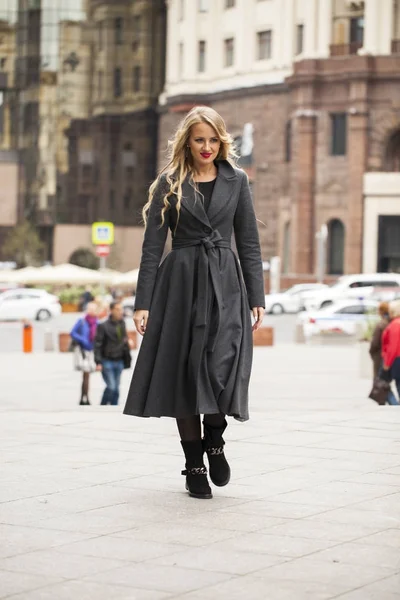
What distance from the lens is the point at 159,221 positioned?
7863mm

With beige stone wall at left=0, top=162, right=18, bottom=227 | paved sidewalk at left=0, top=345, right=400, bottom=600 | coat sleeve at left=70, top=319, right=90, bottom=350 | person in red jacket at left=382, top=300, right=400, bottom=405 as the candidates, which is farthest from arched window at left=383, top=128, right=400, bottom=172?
paved sidewalk at left=0, top=345, right=400, bottom=600

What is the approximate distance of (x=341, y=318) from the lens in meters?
43.0

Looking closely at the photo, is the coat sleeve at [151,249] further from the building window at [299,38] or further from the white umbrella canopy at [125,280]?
the building window at [299,38]

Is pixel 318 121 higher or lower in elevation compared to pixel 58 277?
higher

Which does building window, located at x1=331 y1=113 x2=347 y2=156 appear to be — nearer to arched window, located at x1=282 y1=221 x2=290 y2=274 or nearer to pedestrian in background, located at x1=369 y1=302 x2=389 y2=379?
arched window, located at x1=282 y1=221 x2=290 y2=274

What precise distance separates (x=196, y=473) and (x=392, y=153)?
224ft

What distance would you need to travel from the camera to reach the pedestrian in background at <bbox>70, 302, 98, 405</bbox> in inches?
842

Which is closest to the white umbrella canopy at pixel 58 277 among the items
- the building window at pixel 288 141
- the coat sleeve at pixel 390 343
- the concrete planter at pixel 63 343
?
the building window at pixel 288 141

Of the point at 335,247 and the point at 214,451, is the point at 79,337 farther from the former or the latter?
the point at 335,247

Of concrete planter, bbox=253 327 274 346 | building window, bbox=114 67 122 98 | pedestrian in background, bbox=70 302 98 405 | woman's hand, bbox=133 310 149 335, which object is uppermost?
building window, bbox=114 67 122 98

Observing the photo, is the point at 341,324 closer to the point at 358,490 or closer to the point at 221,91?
the point at 358,490

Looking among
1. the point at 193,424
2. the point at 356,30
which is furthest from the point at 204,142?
the point at 356,30

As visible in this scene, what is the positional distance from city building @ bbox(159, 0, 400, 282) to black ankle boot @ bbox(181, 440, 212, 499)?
65.5 metres

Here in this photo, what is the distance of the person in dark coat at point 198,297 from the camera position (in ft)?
25.1
